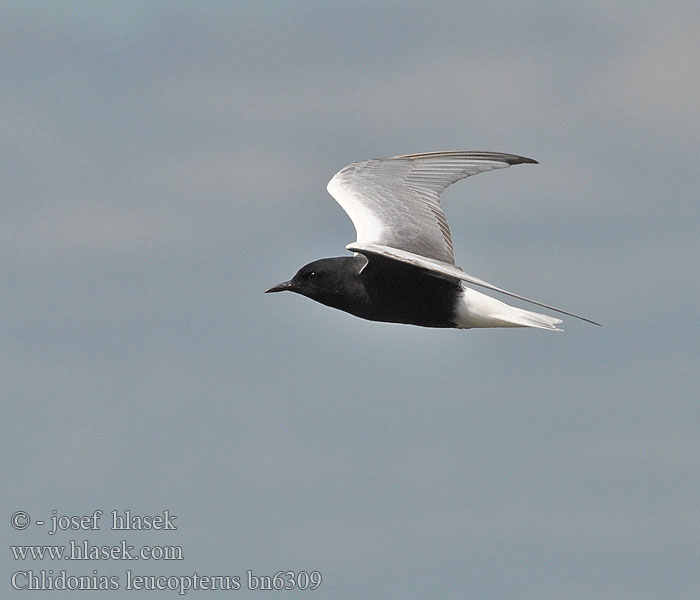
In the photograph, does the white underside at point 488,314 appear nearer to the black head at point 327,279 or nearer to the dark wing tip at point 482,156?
the black head at point 327,279

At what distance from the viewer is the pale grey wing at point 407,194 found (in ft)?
69.7

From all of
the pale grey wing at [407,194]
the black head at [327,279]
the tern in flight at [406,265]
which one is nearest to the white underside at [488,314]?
the tern in flight at [406,265]

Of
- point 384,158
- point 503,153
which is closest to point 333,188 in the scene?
point 384,158

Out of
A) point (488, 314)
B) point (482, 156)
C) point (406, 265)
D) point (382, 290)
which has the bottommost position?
point (488, 314)

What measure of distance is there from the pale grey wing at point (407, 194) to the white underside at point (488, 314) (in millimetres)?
970

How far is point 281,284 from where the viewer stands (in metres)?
21.5

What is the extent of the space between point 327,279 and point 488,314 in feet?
8.31

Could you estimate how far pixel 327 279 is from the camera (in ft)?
67.8

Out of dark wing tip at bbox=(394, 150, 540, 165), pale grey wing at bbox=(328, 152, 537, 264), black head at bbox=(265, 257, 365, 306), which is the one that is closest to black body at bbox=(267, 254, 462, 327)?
black head at bbox=(265, 257, 365, 306)

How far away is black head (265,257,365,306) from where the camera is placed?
2048 cm

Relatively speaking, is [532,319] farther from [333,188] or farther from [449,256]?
[333,188]

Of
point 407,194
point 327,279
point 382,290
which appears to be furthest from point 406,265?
point 407,194

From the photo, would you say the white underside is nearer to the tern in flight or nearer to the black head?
the tern in flight

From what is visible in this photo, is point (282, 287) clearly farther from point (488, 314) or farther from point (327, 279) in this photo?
point (488, 314)
